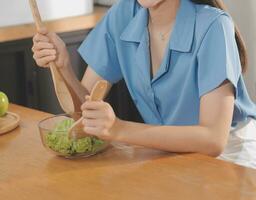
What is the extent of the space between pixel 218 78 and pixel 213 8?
0.84ft

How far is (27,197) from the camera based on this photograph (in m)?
1.00

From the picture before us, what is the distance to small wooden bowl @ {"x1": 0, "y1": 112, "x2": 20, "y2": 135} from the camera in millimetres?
1361

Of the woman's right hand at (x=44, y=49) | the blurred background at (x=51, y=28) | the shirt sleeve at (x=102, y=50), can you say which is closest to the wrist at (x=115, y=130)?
the woman's right hand at (x=44, y=49)

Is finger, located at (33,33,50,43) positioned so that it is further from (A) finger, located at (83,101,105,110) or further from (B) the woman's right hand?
(A) finger, located at (83,101,105,110)

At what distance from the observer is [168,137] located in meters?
1.22

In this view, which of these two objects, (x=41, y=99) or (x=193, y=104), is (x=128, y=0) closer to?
(x=193, y=104)

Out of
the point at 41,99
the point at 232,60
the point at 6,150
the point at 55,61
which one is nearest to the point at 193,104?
the point at 232,60

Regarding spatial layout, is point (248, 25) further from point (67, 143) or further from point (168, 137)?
point (67, 143)

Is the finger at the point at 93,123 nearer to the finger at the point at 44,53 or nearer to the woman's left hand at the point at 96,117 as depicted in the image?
the woman's left hand at the point at 96,117

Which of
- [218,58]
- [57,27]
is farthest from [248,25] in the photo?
[218,58]

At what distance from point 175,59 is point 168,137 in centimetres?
33

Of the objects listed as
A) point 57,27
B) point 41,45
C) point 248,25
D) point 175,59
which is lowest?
point 248,25

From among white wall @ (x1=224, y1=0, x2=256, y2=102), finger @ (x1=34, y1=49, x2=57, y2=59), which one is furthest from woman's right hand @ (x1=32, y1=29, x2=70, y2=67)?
white wall @ (x1=224, y1=0, x2=256, y2=102)

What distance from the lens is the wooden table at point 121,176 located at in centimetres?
100
